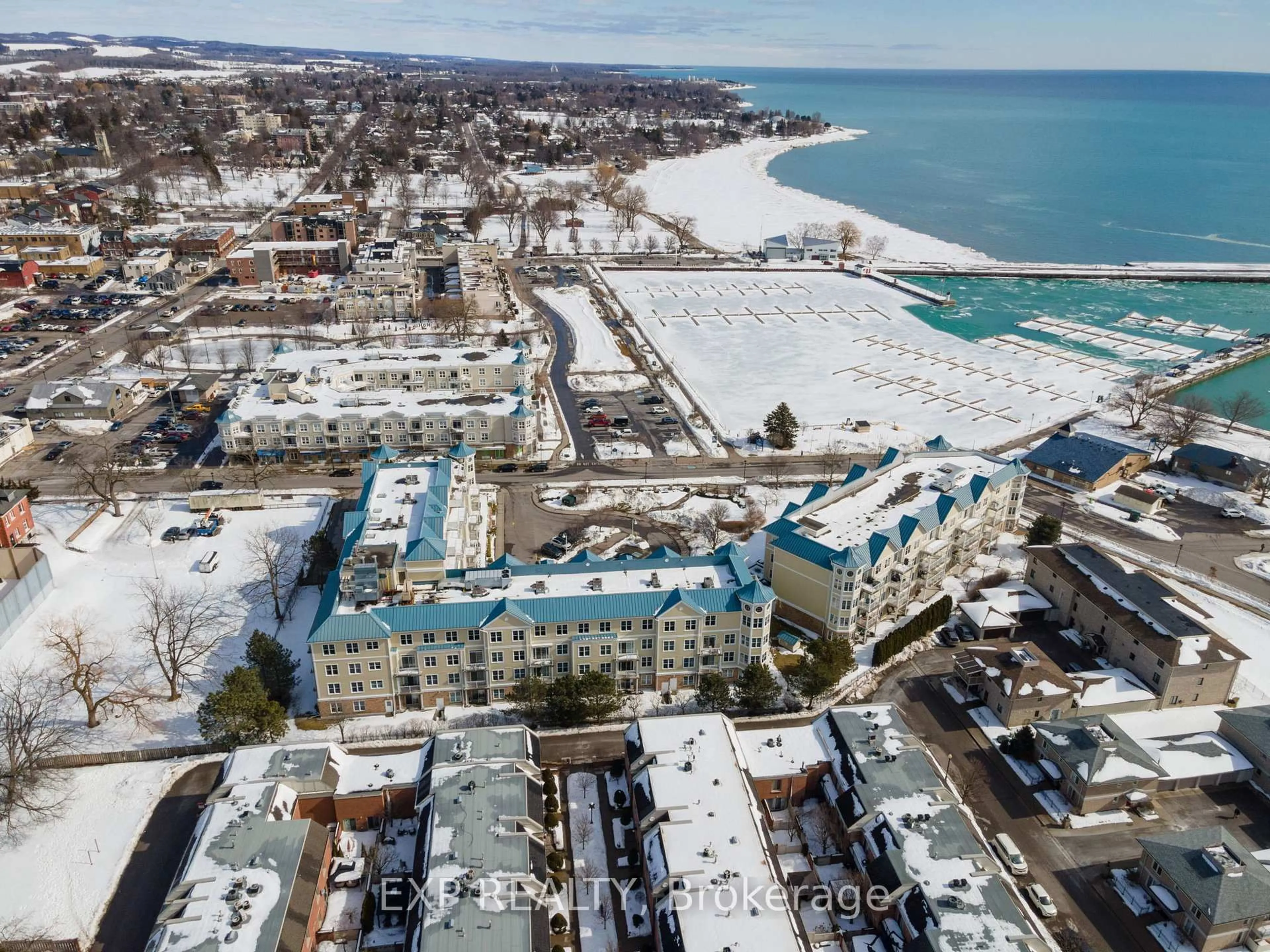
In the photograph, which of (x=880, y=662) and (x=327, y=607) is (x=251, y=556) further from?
(x=880, y=662)

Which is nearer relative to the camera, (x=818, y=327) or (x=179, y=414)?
(x=179, y=414)

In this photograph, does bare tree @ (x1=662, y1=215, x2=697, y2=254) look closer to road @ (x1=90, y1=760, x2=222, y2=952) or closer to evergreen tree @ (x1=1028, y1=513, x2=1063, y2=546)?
evergreen tree @ (x1=1028, y1=513, x2=1063, y2=546)

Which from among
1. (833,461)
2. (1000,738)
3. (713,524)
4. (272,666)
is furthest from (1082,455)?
(272,666)

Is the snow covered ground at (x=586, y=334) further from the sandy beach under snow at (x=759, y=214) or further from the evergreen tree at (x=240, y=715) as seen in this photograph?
the evergreen tree at (x=240, y=715)

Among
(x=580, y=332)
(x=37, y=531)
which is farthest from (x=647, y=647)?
(x=580, y=332)

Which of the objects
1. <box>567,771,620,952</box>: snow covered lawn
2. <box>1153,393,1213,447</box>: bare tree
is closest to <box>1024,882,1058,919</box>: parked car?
<box>567,771,620,952</box>: snow covered lawn

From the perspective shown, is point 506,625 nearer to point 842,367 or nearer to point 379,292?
point 842,367

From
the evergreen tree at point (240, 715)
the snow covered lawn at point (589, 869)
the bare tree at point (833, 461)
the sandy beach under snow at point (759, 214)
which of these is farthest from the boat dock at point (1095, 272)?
the evergreen tree at point (240, 715)
